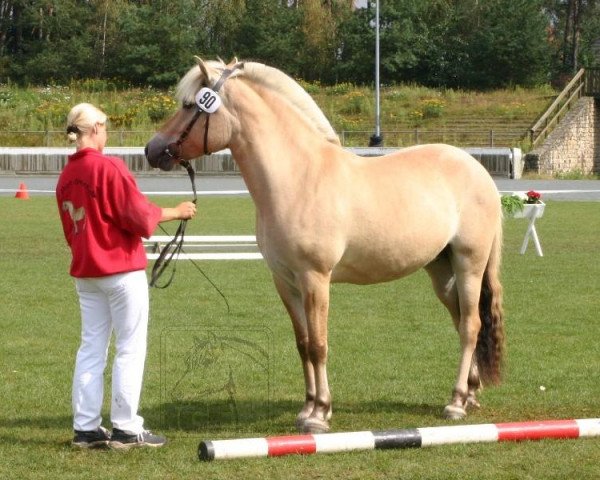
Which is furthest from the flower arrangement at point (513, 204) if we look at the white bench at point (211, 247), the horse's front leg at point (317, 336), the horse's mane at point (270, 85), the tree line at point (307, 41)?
the tree line at point (307, 41)

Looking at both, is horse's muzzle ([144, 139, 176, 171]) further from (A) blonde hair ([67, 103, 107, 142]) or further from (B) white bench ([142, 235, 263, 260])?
(B) white bench ([142, 235, 263, 260])

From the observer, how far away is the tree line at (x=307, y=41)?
223 feet

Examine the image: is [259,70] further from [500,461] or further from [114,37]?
[114,37]

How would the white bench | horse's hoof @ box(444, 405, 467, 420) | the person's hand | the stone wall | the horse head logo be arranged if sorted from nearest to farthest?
the horse head logo
the person's hand
horse's hoof @ box(444, 405, 467, 420)
the white bench
the stone wall

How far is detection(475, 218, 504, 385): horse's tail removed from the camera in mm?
8227

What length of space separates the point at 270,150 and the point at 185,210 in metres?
0.71

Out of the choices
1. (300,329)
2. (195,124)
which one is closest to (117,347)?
(300,329)

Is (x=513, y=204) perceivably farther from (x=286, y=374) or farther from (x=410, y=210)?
(x=410, y=210)

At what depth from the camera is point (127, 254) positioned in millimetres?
6570

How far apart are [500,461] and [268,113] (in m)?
2.55

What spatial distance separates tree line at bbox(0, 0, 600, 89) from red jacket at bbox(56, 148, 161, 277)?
6163 cm

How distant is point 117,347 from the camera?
6.71m

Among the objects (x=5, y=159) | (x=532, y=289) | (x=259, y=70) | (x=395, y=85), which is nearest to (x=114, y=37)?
(x=395, y=85)

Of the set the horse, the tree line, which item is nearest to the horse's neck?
the horse
